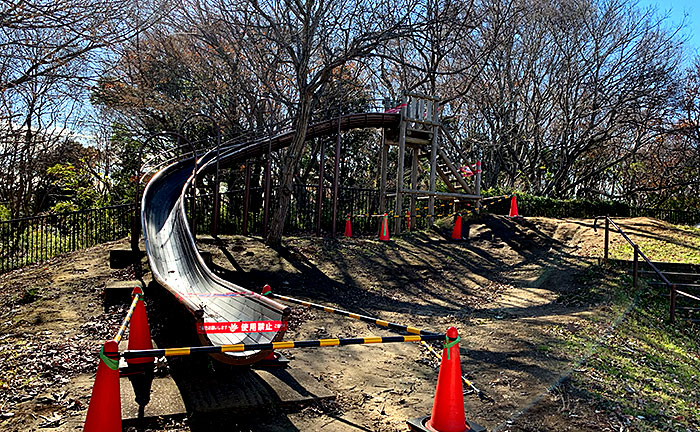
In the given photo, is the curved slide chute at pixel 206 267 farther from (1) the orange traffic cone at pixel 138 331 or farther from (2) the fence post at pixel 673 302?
(2) the fence post at pixel 673 302

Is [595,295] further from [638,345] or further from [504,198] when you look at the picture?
[504,198]

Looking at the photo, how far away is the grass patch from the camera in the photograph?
18.2ft

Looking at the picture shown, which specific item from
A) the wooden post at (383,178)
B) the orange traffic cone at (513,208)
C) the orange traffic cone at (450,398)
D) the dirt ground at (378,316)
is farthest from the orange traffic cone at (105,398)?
the orange traffic cone at (513,208)

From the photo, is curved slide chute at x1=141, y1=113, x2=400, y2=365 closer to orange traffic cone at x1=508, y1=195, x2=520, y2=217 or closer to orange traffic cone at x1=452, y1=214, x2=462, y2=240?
orange traffic cone at x1=452, y1=214, x2=462, y2=240

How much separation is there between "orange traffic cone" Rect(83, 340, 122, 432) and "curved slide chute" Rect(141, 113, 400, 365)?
124 centimetres

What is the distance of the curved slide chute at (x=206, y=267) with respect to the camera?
5629 mm

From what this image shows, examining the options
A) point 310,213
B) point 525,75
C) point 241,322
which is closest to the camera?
point 241,322

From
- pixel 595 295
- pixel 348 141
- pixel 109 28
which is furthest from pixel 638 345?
pixel 348 141

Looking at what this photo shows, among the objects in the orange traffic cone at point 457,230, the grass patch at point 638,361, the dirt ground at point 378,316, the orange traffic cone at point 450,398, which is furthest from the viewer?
the orange traffic cone at point 457,230

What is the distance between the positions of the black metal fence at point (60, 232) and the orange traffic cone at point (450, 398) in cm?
1075

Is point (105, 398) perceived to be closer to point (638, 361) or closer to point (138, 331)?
point (138, 331)

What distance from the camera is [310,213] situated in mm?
18625

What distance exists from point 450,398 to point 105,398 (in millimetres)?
2772

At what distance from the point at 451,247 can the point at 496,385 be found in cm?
1005
